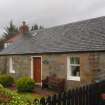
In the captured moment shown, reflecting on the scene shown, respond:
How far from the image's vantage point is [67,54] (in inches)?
699

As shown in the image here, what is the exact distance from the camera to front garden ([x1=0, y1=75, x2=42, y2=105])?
7.03m

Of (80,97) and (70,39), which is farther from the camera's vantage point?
(70,39)

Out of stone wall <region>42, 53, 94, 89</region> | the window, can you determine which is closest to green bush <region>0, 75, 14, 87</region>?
stone wall <region>42, 53, 94, 89</region>

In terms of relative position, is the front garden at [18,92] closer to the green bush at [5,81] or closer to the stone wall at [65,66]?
the green bush at [5,81]

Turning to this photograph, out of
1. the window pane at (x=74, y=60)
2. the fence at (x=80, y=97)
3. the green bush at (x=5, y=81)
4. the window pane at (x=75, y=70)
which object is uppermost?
the window pane at (x=74, y=60)

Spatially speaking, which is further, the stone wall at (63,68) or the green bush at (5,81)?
the green bush at (5,81)

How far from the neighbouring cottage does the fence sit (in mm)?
5131

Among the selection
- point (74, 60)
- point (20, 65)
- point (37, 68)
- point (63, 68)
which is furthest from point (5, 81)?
point (74, 60)

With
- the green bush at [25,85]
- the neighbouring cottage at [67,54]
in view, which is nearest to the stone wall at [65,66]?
the neighbouring cottage at [67,54]

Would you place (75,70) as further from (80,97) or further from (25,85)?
(80,97)

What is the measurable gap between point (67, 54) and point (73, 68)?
1.13 m

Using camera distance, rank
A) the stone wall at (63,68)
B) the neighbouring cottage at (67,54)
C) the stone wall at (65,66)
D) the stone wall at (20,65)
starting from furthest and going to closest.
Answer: the stone wall at (20,65), the stone wall at (63,68), the neighbouring cottage at (67,54), the stone wall at (65,66)

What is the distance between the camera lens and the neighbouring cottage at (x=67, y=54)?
16.1 meters

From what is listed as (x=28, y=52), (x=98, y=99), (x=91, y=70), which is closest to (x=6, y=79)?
(x=28, y=52)
